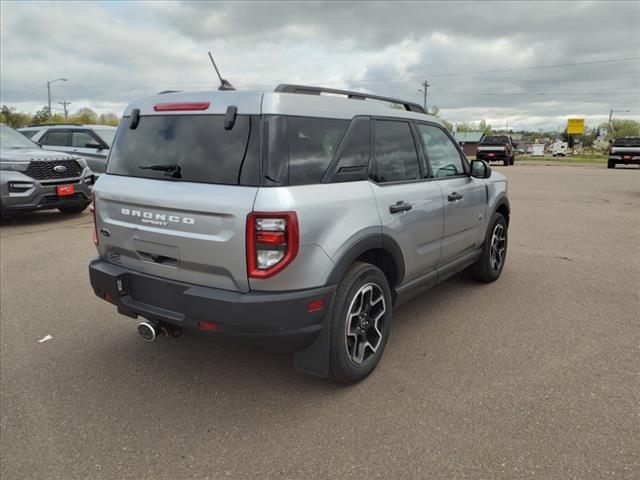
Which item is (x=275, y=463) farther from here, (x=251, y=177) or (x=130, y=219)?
(x=130, y=219)

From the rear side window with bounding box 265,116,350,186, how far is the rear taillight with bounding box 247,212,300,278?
0.22m

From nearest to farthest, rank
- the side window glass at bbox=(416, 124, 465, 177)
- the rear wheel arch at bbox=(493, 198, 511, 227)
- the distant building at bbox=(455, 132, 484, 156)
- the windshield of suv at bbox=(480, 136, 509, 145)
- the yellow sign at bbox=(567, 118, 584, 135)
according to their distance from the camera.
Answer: the side window glass at bbox=(416, 124, 465, 177), the rear wheel arch at bbox=(493, 198, 511, 227), the windshield of suv at bbox=(480, 136, 509, 145), the distant building at bbox=(455, 132, 484, 156), the yellow sign at bbox=(567, 118, 584, 135)

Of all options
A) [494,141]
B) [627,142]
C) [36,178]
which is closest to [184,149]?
[36,178]

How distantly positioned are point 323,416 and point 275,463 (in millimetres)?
492

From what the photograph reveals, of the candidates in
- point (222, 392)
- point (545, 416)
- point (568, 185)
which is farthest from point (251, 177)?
point (568, 185)

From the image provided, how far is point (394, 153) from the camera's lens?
3713 mm

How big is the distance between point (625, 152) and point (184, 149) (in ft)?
102

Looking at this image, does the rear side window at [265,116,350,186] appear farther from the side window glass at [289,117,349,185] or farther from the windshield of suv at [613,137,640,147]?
the windshield of suv at [613,137,640,147]

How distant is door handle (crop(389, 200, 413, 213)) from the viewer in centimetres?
344

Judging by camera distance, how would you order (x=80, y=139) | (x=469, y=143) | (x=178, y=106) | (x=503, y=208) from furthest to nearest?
(x=469, y=143)
(x=80, y=139)
(x=503, y=208)
(x=178, y=106)

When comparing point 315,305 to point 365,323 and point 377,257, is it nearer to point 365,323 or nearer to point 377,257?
point 365,323

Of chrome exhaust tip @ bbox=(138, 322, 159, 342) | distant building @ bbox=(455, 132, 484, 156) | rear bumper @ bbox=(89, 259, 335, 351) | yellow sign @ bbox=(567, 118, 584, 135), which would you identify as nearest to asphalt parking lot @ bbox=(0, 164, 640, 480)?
rear bumper @ bbox=(89, 259, 335, 351)

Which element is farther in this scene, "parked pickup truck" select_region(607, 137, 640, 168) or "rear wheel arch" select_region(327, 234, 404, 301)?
"parked pickup truck" select_region(607, 137, 640, 168)

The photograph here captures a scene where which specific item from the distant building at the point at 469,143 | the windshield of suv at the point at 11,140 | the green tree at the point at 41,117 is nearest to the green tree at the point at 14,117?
the green tree at the point at 41,117
